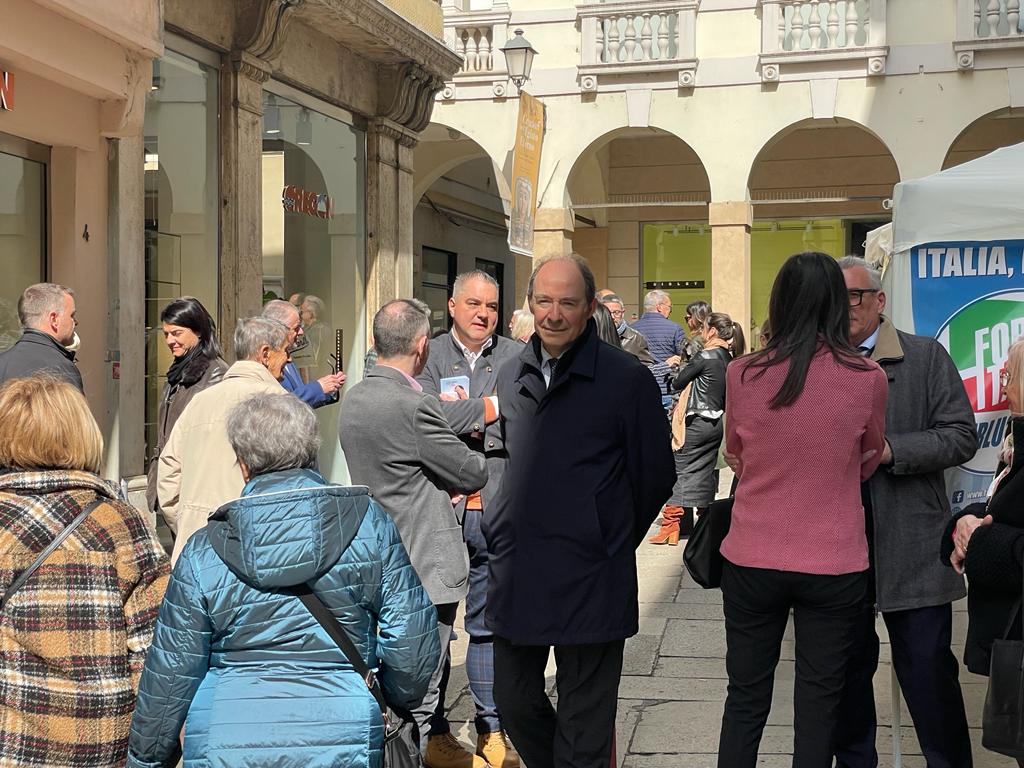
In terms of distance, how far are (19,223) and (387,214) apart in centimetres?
578

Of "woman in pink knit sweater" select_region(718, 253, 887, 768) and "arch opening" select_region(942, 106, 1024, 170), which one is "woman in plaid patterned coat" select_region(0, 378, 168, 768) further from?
"arch opening" select_region(942, 106, 1024, 170)

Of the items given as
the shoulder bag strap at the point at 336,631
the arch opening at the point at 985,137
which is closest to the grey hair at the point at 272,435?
Answer: the shoulder bag strap at the point at 336,631

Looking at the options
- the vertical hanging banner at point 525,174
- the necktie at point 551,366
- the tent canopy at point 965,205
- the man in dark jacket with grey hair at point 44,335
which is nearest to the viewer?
the necktie at point 551,366

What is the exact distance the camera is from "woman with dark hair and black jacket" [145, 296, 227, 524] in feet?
20.5

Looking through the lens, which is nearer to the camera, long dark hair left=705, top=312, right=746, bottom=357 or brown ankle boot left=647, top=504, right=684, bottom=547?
long dark hair left=705, top=312, right=746, bottom=357

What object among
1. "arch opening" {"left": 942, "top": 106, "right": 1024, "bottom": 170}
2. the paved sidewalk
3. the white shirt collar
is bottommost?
the paved sidewalk

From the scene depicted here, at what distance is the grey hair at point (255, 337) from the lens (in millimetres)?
6070

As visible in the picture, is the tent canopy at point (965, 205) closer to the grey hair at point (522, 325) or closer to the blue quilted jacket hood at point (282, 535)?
the grey hair at point (522, 325)

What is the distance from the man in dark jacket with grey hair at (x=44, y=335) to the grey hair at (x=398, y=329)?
2.04 m

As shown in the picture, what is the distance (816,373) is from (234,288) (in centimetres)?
740

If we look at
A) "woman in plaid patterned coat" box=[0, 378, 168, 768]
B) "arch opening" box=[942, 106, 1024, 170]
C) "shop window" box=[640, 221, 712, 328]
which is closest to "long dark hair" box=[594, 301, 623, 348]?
"woman in plaid patterned coat" box=[0, 378, 168, 768]

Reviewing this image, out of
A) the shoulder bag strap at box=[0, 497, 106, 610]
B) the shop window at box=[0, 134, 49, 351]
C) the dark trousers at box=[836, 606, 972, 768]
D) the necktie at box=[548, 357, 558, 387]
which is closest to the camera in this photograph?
the shoulder bag strap at box=[0, 497, 106, 610]

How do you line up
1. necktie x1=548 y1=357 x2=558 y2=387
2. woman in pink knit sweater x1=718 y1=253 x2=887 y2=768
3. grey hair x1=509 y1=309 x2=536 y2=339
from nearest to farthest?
woman in pink knit sweater x1=718 y1=253 x2=887 y2=768
necktie x1=548 y1=357 x2=558 y2=387
grey hair x1=509 y1=309 x2=536 y2=339

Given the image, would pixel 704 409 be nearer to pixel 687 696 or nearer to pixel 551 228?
pixel 687 696
